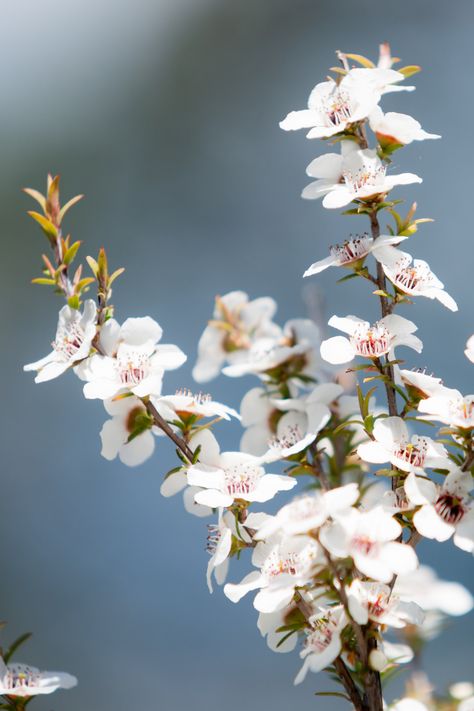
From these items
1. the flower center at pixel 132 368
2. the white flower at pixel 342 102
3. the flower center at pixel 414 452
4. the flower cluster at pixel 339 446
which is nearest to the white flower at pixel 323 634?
the flower cluster at pixel 339 446

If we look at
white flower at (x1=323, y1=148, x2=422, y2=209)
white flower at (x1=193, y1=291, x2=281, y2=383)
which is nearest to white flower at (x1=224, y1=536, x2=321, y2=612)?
white flower at (x1=323, y1=148, x2=422, y2=209)

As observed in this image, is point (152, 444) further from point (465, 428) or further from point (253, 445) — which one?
point (465, 428)

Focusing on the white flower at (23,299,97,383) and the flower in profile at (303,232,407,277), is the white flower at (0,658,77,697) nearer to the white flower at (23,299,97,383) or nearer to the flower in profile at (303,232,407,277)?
the white flower at (23,299,97,383)

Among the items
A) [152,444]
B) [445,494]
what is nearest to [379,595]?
[445,494]

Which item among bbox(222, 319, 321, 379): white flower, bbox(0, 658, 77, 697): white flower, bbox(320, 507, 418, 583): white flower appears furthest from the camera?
bbox(222, 319, 321, 379): white flower

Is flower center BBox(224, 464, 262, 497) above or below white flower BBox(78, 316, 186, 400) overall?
below
